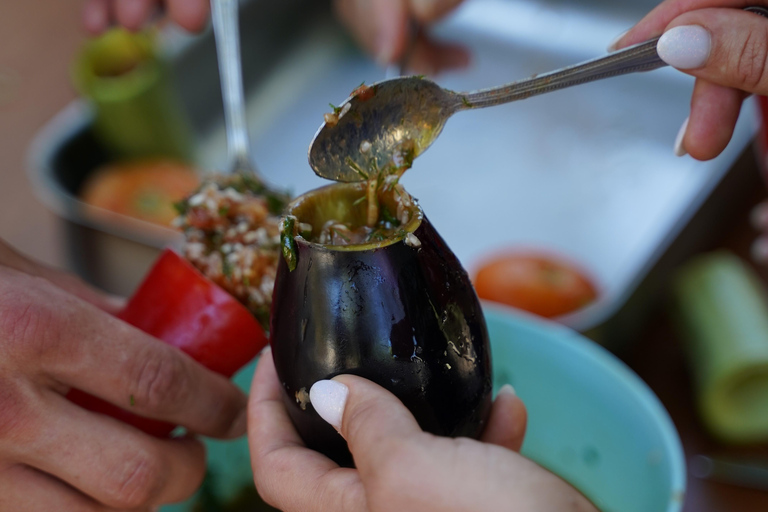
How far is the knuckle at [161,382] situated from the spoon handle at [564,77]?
345 mm

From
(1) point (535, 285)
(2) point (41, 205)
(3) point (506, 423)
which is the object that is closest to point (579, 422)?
(3) point (506, 423)

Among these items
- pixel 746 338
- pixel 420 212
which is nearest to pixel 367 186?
pixel 420 212

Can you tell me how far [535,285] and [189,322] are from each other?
0.62 m

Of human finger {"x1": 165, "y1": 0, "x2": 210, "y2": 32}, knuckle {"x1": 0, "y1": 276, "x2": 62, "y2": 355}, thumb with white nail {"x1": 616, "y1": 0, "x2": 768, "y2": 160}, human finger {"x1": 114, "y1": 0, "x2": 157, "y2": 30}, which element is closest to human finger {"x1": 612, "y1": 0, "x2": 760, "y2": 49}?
thumb with white nail {"x1": 616, "y1": 0, "x2": 768, "y2": 160}

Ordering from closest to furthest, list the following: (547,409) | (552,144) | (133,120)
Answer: (547,409)
(133,120)
(552,144)

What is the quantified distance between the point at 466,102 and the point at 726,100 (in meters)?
0.31

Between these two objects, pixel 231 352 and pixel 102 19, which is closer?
pixel 231 352

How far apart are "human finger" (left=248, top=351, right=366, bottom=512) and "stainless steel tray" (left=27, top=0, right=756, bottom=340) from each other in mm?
629

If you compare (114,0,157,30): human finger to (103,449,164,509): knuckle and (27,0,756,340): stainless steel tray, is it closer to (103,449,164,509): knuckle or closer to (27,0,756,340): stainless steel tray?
(27,0,756,340): stainless steel tray

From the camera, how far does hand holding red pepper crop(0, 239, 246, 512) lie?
0.56m

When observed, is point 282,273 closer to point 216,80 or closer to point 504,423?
point 504,423

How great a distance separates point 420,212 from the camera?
1.79ft

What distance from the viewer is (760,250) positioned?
48.1 inches

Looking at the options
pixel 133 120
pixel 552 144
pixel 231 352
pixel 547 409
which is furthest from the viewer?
pixel 552 144
